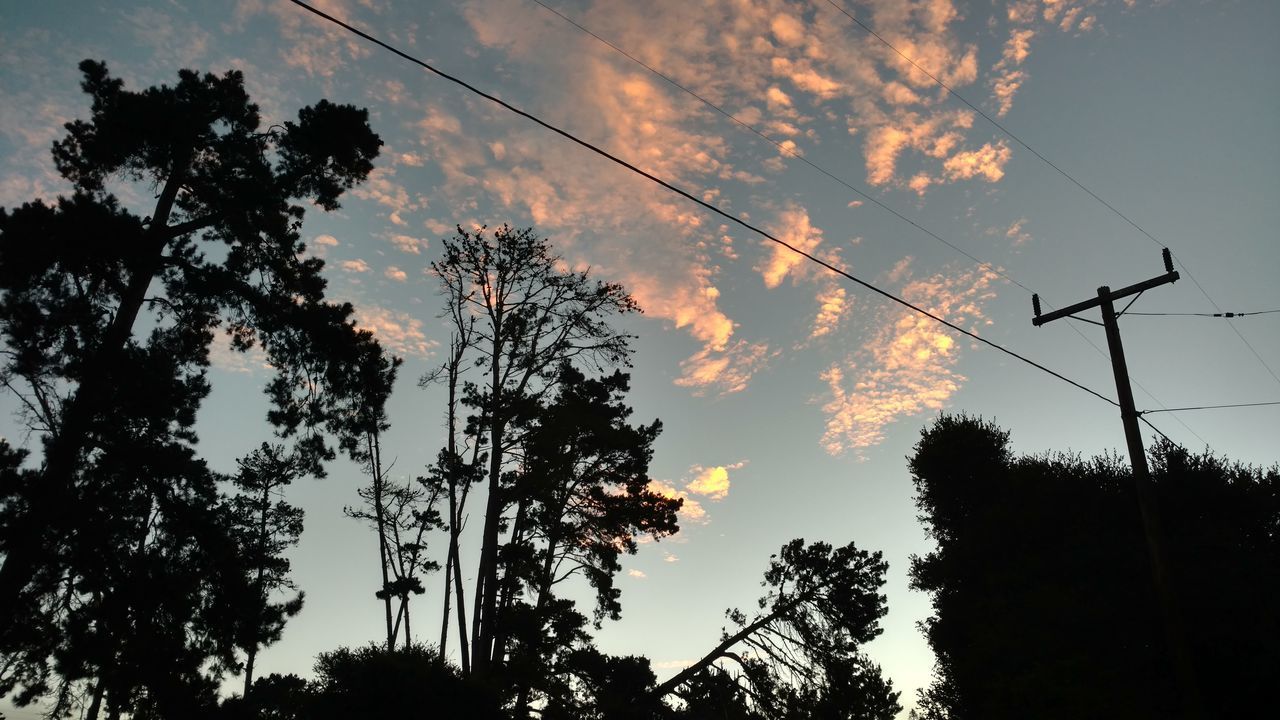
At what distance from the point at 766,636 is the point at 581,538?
643 centimetres

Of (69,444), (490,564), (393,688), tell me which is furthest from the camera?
(490,564)

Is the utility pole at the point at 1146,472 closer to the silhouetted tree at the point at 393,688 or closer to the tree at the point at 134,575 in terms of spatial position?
the silhouetted tree at the point at 393,688

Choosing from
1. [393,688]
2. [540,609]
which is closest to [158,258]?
[393,688]

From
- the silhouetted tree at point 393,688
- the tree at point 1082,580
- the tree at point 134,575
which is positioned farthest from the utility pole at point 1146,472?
the tree at point 134,575

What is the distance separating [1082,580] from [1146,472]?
9884 millimetres

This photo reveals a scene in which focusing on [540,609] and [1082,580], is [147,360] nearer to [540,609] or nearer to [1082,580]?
[540,609]

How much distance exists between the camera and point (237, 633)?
43.4 ft

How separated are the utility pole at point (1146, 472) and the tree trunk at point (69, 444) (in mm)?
17506

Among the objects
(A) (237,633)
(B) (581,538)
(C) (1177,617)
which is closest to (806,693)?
(B) (581,538)

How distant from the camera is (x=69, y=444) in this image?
1081cm

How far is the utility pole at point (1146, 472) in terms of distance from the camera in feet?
32.3

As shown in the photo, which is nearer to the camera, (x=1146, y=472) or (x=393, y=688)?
(x=1146, y=472)

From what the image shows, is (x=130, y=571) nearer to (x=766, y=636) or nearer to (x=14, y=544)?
(x=14, y=544)

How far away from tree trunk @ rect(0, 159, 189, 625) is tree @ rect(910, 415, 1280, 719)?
19925 millimetres
